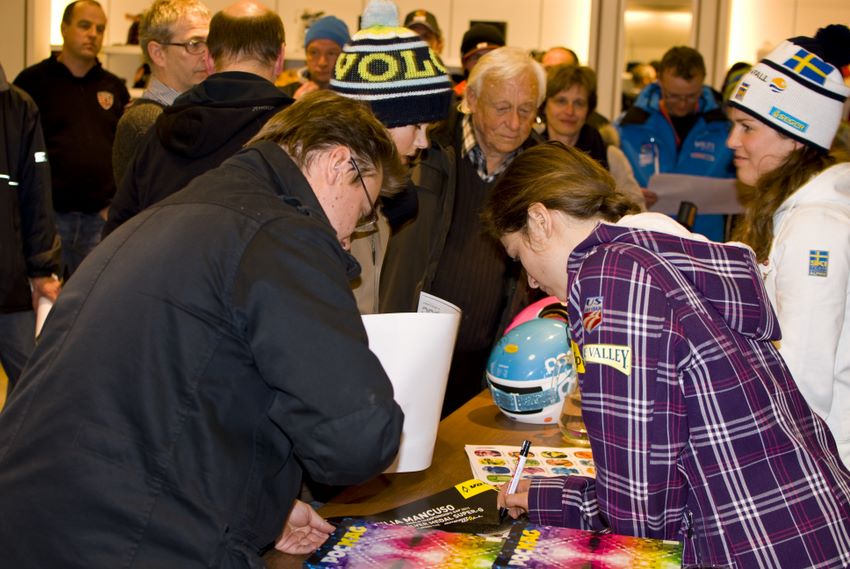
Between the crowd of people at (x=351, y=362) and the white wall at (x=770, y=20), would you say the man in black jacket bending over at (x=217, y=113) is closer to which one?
the crowd of people at (x=351, y=362)

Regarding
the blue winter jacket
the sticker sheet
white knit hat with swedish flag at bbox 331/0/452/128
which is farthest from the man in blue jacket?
the sticker sheet

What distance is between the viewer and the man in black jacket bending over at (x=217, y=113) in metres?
2.53

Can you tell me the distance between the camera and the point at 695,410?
1.52 m

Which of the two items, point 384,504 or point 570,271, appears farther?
point 384,504

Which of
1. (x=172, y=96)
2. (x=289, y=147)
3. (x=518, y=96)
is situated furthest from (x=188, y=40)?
(x=289, y=147)

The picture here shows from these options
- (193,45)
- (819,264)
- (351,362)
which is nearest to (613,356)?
(351,362)

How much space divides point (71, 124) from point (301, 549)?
4.04 meters

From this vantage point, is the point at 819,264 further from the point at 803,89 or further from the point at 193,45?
the point at 193,45

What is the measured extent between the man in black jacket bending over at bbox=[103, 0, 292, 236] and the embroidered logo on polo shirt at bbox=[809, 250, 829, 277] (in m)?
1.32

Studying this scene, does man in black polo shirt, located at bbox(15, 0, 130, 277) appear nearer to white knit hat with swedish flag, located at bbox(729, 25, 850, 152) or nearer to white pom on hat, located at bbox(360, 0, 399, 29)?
white pom on hat, located at bbox(360, 0, 399, 29)

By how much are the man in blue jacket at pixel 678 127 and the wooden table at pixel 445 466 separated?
9.02 feet

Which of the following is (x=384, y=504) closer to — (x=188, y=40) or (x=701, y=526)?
(x=701, y=526)

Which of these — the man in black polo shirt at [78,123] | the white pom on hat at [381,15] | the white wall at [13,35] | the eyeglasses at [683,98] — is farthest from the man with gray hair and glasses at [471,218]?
the white wall at [13,35]

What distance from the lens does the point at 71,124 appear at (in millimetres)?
5141
